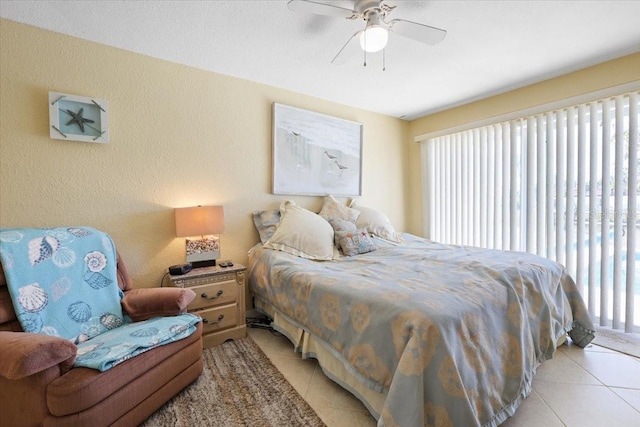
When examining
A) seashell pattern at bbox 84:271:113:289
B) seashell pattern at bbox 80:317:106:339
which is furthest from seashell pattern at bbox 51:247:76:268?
seashell pattern at bbox 80:317:106:339

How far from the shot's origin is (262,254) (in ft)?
8.03

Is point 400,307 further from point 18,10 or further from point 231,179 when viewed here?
point 18,10

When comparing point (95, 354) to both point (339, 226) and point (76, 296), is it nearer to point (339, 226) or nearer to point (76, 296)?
point (76, 296)

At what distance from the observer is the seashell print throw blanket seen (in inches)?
54.4

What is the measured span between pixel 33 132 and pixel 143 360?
5.92 feet

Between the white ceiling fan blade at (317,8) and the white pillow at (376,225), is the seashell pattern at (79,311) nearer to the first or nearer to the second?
the white ceiling fan blade at (317,8)

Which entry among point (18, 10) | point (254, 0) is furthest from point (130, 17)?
point (254, 0)

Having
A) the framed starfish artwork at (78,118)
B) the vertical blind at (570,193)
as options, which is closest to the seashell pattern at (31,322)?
the framed starfish artwork at (78,118)

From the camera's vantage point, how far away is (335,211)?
309 centimetres

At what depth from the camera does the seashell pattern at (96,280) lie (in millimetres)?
1670

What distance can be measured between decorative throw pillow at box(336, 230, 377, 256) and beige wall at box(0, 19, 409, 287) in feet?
2.35

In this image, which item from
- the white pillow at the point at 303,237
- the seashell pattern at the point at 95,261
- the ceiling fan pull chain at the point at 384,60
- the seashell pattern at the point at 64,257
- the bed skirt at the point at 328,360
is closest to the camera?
the bed skirt at the point at 328,360

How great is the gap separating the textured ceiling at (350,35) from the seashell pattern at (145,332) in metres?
1.97

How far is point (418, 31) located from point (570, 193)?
2227mm
